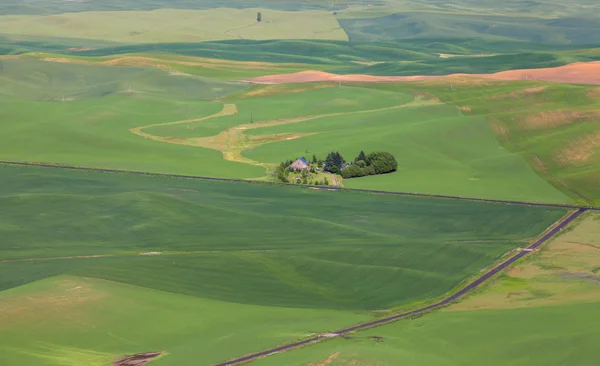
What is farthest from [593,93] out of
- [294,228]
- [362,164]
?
[294,228]

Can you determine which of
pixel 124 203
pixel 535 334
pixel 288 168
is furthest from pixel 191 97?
pixel 535 334

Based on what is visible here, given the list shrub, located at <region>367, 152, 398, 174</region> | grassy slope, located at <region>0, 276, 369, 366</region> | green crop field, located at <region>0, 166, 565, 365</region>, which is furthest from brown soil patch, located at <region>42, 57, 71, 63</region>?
grassy slope, located at <region>0, 276, 369, 366</region>

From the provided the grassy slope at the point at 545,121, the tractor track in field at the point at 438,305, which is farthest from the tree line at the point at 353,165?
the tractor track in field at the point at 438,305

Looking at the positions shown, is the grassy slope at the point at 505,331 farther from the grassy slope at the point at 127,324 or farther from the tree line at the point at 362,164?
the tree line at the point at 362,164

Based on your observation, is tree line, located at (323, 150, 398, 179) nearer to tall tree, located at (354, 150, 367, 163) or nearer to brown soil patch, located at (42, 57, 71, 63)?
tall tree, located at (354, 150, 367, 163)

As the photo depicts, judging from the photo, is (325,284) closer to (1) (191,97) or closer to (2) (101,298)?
(2) (101,298)

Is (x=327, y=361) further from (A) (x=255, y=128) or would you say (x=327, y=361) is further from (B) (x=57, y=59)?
(B) (x=57, y=59)

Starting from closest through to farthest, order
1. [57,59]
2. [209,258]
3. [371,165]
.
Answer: [209,258] < [371,165] < [57,59]
